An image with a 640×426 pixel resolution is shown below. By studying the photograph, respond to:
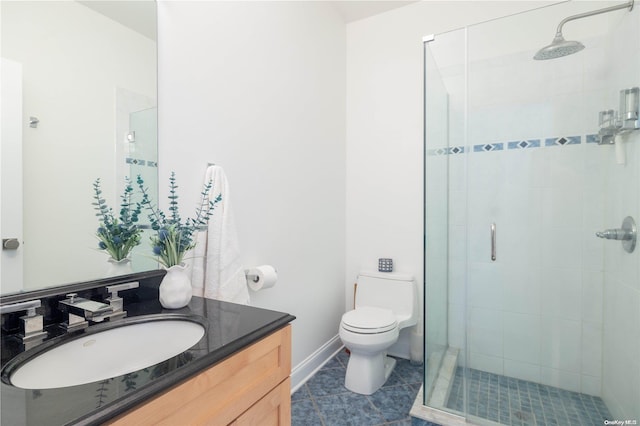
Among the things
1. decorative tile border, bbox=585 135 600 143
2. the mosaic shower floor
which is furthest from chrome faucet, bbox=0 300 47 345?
decorative tile border, bbox=585 135 600 143

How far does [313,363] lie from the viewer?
2.32 metres

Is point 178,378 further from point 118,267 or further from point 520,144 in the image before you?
point 520,144

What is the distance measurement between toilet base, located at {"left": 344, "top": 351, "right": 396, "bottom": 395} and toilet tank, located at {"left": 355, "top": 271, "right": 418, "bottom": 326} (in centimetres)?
36

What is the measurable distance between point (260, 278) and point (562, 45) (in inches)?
79.3

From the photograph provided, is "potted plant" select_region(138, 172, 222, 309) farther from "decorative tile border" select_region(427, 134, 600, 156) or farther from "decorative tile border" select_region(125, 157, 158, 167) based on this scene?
"decorative tile border" select_region(427, 134, 600, 156)

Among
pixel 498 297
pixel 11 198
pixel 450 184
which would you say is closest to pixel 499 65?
pixel 450 184

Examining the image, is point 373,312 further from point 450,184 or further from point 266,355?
point 266,355

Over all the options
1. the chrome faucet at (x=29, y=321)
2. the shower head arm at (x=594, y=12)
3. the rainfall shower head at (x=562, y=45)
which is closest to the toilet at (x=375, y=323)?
the chrome faucet at (x=29, y=321)

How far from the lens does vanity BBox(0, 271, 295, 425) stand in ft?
1.83

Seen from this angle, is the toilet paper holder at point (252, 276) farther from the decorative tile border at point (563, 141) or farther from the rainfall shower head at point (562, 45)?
the rainfall shower head at point (562, 45)

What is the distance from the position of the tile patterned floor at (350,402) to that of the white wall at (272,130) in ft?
0.72

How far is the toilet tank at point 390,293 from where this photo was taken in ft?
7.72

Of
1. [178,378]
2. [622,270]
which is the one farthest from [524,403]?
[178,378]

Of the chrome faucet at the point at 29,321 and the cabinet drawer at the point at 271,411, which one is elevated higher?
the chrome faucet at the point at 29,321
